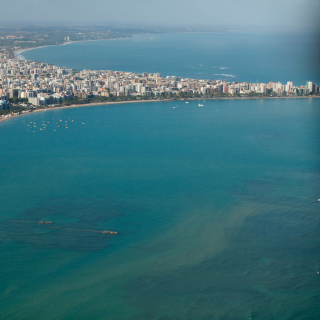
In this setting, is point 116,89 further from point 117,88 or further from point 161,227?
point 161,227

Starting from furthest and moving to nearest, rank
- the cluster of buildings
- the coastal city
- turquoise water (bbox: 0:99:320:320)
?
the cluster of buildings → the coastal city → turquoise water (bbox: 0:99:320:320)

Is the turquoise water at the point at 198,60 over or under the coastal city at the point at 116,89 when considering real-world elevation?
over

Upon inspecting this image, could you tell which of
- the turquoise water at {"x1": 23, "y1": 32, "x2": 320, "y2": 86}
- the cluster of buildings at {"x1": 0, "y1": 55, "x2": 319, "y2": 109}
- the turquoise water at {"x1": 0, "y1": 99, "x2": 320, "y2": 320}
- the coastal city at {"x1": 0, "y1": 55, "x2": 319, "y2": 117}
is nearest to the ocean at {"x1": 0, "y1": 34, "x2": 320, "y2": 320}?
the turquoise water at {"x1": 0, "y1": 99, "x2": 320, "y2": 320}

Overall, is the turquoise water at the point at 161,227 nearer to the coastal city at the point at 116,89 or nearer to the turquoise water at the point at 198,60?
the coastal city at the point at 116,89

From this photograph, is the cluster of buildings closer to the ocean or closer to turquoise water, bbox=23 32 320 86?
turquoise water, bbox=23 32 320 86

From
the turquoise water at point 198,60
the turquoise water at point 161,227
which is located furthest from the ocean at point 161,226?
the turquoise water at point 198,60

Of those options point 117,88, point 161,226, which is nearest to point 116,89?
point 117,88

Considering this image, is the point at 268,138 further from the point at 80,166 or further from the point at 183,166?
the point at 80,166

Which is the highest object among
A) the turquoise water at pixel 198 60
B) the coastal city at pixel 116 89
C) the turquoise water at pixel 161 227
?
the turquoise water at pixel 198 60
